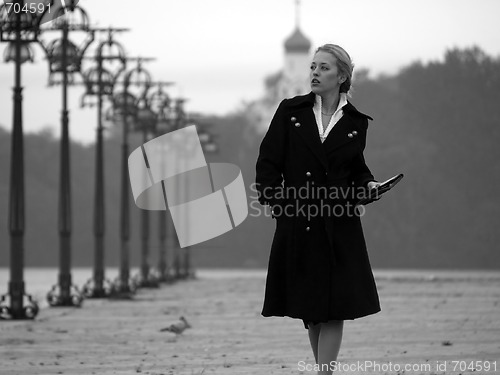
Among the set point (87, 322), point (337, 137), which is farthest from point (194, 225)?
point (337, 137)

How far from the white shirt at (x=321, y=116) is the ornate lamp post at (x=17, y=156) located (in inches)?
536

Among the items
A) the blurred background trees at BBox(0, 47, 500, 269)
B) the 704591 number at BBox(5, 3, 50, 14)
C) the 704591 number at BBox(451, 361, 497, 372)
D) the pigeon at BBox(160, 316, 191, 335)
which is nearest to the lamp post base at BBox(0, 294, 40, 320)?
the pigeon at BBox(160, 316, 191, 335)

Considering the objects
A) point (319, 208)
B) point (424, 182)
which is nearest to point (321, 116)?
point (319, 208)

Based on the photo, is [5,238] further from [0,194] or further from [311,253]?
[311,253]

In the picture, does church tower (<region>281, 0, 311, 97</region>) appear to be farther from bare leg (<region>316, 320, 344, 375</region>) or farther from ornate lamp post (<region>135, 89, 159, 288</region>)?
bare leg (<region>316, 320, 344, 375</region>)

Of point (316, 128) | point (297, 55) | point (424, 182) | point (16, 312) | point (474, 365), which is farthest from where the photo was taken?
point (297, 55)

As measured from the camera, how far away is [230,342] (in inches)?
737

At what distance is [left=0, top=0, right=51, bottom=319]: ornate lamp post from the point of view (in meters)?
23.7

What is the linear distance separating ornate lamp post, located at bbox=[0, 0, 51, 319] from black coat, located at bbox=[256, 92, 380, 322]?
13690 mm

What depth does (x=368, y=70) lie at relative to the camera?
112 m

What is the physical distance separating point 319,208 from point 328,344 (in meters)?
0.77

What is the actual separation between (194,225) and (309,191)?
247ft

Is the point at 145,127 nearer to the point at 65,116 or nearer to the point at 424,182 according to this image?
the point at 65,116

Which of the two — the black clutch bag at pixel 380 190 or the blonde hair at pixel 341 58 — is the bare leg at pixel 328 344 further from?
the blonde hair at pixel 341 58
